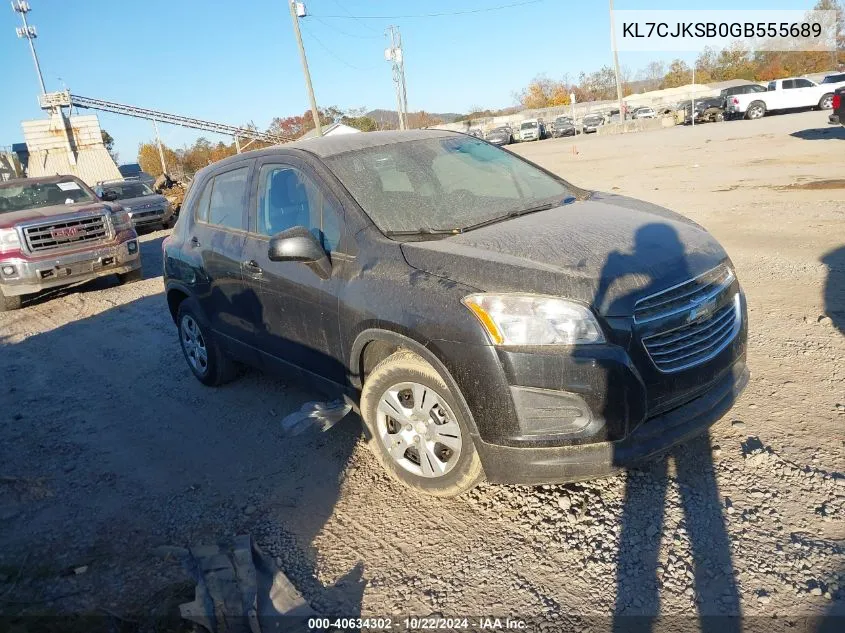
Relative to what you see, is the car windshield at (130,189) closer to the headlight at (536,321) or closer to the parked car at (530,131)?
the headlight at (536,321)

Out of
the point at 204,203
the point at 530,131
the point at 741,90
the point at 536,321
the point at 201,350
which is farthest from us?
the point at 530,131

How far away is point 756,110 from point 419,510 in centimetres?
3715

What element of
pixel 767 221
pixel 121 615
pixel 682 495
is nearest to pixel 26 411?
pixel 121 615

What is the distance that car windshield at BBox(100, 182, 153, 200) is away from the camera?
1842 cm

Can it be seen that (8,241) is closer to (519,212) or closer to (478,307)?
(519,212)

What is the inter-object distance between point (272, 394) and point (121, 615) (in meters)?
2.40

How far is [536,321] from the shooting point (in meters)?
2.76

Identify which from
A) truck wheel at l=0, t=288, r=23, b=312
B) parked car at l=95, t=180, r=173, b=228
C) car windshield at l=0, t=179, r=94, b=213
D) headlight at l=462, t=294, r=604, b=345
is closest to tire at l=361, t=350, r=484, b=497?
headlight at l=462, t=294, r=604, b=345

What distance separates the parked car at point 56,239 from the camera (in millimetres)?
9344

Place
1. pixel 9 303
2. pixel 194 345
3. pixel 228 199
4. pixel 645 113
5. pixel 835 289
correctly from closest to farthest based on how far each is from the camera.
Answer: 1. pixel 228 199
2. pixel 194 345
3. pixel 835 289
4. pixel 9 303
5. pixel 645 113

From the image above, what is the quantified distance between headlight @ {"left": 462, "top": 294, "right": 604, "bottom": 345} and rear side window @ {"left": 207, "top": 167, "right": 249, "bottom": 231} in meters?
2.30

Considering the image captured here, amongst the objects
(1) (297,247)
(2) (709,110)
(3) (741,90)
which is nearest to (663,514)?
(1) (297,247)

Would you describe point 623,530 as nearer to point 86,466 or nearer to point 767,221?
point 86,466

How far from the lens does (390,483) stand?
3.55 meters
